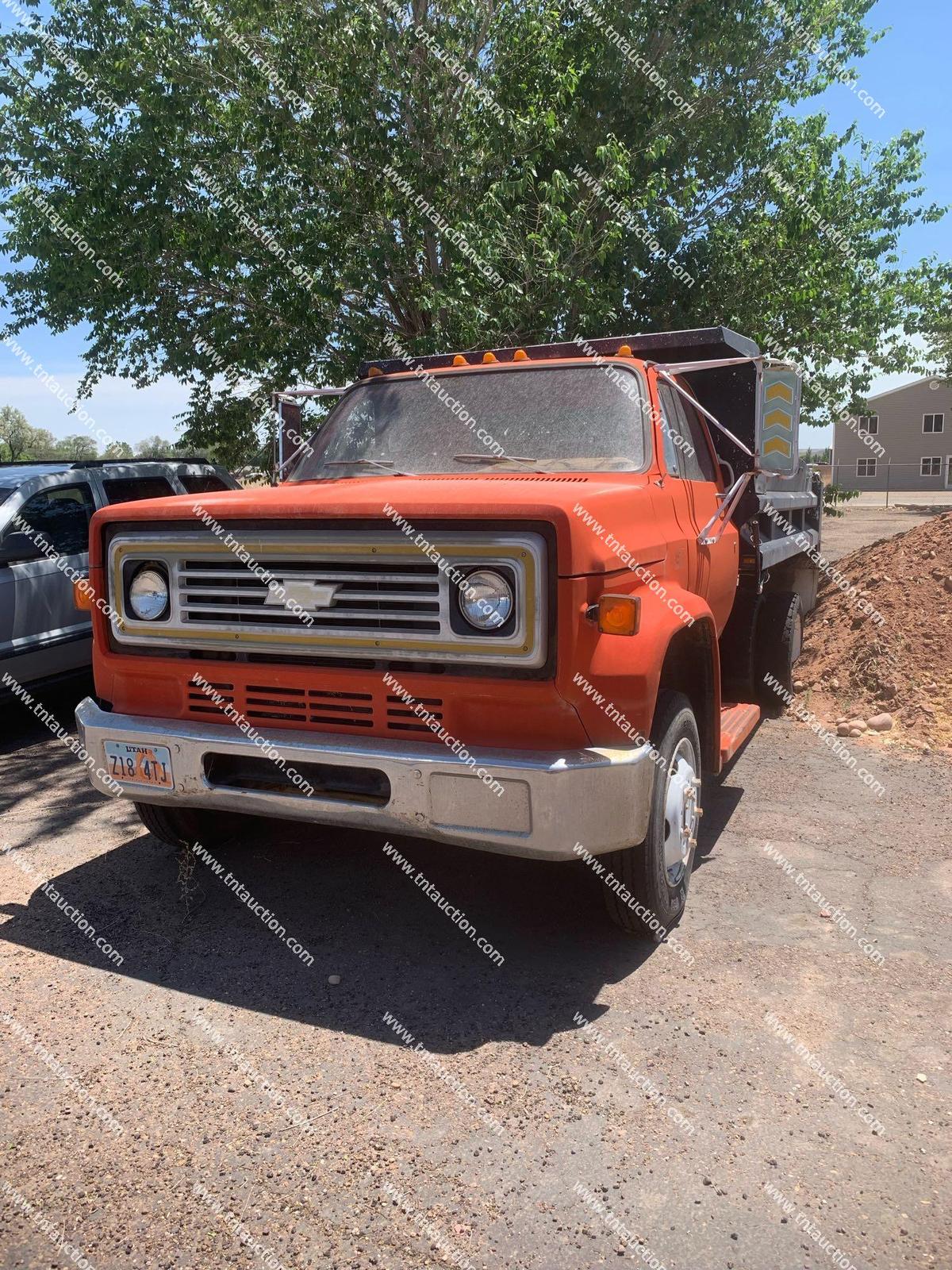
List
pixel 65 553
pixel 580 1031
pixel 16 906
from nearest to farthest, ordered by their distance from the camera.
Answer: pixel 580 1031, pixel 16 906, pixel 65 553

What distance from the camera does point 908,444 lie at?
54.2 m

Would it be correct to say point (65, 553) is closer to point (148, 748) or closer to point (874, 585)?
point (148, 748)

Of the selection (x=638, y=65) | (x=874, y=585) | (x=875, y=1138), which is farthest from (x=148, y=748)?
(x=638, y=65)

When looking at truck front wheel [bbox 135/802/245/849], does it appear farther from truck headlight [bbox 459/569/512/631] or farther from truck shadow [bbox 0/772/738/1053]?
truck headlight [bbox 459/569/512/631]

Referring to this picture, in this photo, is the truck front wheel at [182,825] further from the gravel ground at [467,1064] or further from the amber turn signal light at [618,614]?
the amber turn signal light at [618,614]

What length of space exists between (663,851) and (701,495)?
6.22 feet

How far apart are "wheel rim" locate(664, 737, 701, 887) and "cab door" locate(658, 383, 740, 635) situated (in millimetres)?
866

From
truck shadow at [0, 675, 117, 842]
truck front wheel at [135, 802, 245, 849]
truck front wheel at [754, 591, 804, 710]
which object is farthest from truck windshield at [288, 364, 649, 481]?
truck front wheel at [754, 591, 804, 710]

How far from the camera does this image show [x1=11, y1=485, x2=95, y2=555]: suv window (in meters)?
7.36

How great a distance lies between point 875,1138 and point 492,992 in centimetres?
132

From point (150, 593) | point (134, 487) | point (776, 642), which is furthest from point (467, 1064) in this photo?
point (134, 487)

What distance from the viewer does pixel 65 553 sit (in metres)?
7.57

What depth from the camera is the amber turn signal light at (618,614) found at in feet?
11.2

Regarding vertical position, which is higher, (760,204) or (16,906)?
(760,204)
